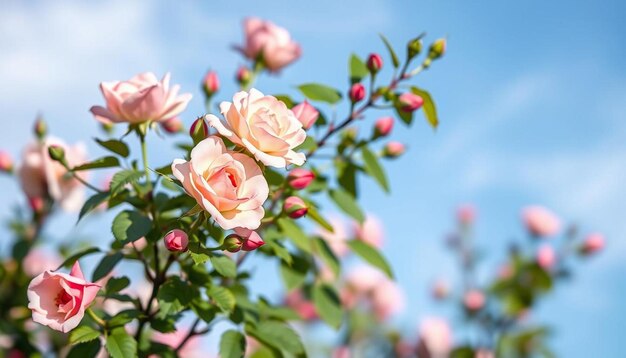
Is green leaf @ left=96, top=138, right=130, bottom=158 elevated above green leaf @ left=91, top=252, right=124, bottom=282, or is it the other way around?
green leaf @ left=96, top=138, right=130, bottom=158

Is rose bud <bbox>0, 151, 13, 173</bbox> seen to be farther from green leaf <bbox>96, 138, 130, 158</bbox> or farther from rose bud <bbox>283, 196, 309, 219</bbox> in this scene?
rose bud <bbox>283, 196, 309, 219</bbox>

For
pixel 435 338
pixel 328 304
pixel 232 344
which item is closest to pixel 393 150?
pixel 328 304

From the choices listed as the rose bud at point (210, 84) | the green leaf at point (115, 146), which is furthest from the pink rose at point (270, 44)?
the green leaf at point (115, 146)

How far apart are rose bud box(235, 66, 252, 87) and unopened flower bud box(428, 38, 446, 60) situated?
428mm

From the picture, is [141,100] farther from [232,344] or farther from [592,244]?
[592,244]

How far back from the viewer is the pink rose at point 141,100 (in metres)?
1.21

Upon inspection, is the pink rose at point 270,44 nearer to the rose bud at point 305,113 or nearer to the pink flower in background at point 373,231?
the rose bud at point 305,113

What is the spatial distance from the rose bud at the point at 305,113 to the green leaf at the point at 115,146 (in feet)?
1.01

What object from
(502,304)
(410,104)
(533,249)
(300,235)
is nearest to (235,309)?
(300,235)

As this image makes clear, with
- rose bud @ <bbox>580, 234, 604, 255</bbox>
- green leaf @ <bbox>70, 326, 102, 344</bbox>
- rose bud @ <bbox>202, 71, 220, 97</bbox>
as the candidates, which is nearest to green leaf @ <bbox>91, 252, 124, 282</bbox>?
green leaf @ <bbox>70, 326, 102, 344</bbox>

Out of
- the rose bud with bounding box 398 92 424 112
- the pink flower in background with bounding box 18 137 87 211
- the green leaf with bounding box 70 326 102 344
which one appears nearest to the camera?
the green leaf with bounding box 70 326 102 344

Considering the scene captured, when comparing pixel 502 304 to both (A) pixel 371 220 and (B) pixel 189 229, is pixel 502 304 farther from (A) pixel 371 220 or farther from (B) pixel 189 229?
(B) pixel 189 229

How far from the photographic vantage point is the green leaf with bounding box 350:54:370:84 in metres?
1.53

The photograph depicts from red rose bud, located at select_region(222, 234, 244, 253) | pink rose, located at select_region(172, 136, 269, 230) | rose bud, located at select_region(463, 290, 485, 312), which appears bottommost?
red rose bud, located at select_region(222, 234, 244, 253)
